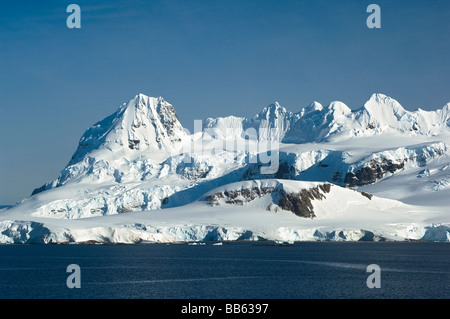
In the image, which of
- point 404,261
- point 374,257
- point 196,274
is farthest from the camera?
point 374,257

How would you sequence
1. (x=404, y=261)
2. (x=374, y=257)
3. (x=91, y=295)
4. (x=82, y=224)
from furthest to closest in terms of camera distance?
(x=82, y=224) < (x=374, y=257) < (x=404, y=261) < (x=91, y=295)

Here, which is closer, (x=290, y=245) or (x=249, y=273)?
(x=249, y=273)
